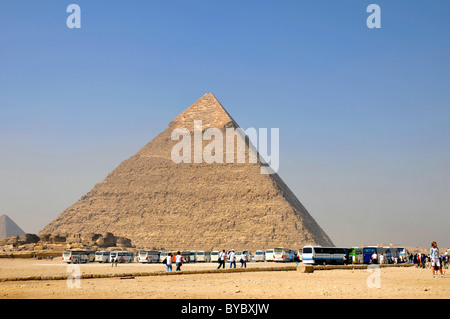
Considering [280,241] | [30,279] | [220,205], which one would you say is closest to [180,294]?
[30,279]

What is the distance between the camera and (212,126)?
17675cm

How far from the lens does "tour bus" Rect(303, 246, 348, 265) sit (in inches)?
1604

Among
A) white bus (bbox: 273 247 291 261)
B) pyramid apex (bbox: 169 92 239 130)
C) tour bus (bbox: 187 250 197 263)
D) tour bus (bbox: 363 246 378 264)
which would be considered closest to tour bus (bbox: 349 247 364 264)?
tour bus (bbox: 363 246 378 264)

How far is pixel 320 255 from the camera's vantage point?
135 ft

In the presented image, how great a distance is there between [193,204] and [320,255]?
129 meters

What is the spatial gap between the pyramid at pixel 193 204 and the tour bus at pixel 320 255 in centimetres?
9964

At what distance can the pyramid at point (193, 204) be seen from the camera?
15175 centimetres

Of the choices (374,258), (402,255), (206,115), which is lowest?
(402,255)

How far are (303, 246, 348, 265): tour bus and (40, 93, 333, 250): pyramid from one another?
99.6m

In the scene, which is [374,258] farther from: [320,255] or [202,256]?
[202,256]

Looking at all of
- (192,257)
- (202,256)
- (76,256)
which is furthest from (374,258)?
(76,256)

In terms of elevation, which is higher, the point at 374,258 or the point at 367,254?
the point at 367,254

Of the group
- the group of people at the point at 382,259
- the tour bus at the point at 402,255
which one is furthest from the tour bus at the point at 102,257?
the tour bus at the point at 402,255
